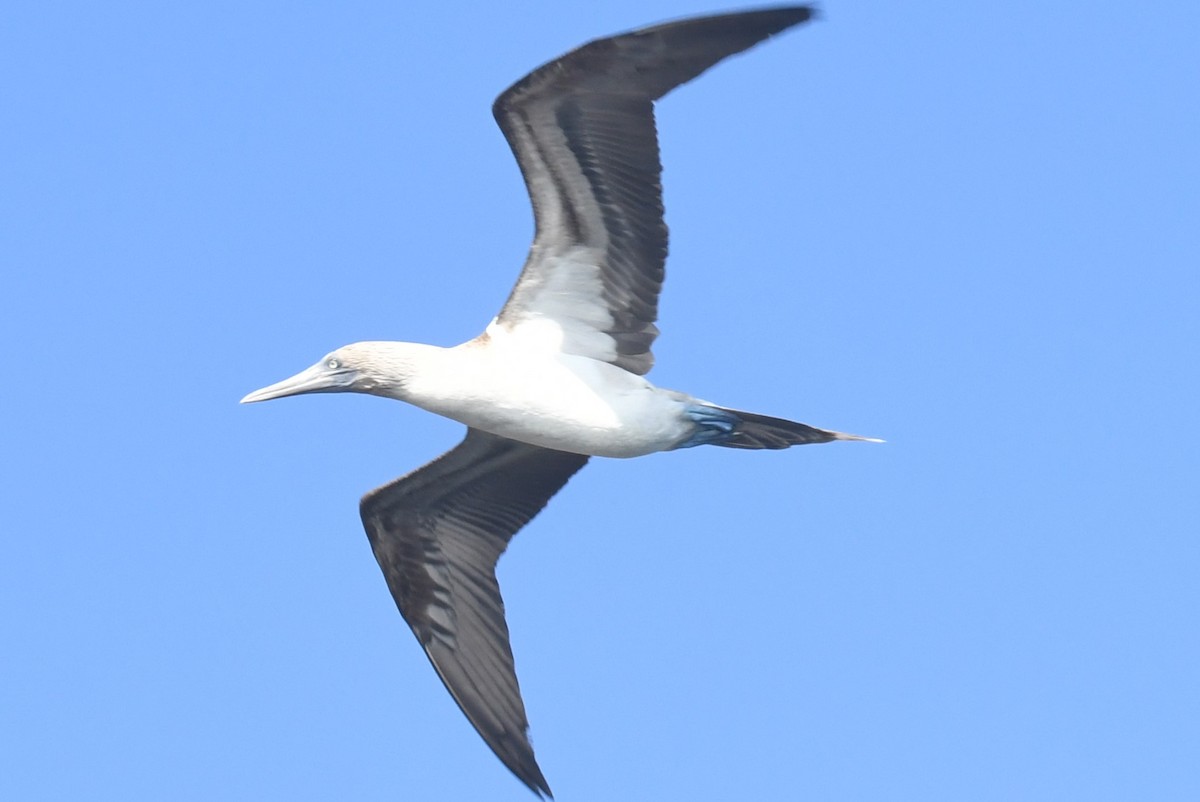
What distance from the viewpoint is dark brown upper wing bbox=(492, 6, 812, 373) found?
10.5 meters

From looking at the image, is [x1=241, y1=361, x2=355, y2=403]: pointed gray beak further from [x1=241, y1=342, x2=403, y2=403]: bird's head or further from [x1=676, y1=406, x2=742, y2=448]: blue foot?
[x1=676, y1=406, x2=742, y2=448]: blue foot

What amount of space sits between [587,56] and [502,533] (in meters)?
3.88

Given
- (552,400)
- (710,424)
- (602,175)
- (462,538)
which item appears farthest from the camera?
(462,538)

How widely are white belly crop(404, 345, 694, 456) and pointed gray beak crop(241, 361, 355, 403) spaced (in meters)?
0.46

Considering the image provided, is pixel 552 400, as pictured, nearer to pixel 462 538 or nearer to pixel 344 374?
pixel 344 374

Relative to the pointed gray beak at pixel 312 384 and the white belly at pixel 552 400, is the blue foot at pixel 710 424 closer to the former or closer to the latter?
the white belly at pixel 552 400

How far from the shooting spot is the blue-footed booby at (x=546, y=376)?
10695mm

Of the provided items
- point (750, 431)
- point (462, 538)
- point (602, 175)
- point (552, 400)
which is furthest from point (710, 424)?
point (462, 538)

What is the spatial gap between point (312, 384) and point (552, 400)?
152 cm

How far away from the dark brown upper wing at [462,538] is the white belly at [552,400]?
1.23m

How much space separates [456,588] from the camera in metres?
13.0

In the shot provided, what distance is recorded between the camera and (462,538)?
13.1 m

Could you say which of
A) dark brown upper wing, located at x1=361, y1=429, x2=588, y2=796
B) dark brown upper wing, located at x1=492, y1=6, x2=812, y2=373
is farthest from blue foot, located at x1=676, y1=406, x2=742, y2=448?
dark brown upper wing, located at x1=361, y1=429, x2=588, y2=796

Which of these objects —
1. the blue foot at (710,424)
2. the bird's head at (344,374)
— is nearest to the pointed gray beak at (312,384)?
the bird's head at (344,374)
